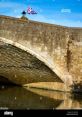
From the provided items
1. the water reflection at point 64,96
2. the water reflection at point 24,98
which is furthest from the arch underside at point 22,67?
the water reflection at point 24,98

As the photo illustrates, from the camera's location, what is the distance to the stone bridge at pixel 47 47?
1205cm

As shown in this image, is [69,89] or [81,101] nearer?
[81,101]

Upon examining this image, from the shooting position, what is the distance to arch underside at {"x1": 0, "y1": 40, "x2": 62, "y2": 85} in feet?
39.9

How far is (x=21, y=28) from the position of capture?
12.2m

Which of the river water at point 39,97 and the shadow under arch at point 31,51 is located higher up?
the shadow under arch at point 31,51

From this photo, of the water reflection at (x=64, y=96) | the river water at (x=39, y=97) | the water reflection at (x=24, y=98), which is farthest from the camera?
the water reflection at (x=64, y=96)

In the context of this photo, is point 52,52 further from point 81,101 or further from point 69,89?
point 81,101

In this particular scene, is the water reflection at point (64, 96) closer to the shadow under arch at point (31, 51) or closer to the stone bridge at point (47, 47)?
the stone bridge at point (47, 47)

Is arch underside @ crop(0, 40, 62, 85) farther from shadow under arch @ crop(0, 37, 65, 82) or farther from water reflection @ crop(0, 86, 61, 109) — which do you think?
water reflection @ crop(0, 86, 61, 109)

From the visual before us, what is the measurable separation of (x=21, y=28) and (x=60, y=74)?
2046 mm

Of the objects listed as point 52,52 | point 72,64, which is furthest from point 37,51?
point 72,64

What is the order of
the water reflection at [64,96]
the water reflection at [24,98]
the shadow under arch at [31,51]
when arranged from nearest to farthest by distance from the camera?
the water reflection at [24,98]
the water reflection at [64,96]
the shadow under arch at [31,51]

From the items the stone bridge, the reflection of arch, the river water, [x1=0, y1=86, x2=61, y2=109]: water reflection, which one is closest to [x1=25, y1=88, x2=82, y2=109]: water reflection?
the river water

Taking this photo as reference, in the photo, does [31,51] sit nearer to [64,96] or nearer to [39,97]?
[39,97]
